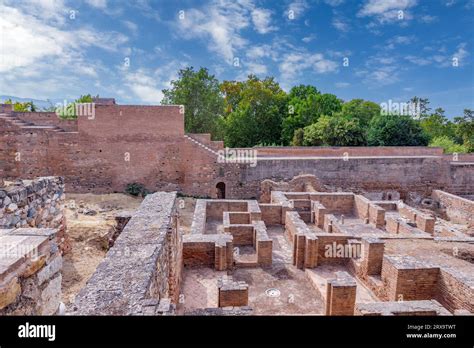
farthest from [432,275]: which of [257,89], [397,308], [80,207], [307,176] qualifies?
[257,89]

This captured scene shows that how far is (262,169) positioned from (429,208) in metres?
9.69

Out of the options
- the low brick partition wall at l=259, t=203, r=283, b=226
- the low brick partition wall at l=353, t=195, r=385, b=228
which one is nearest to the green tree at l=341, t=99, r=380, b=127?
the low brick partition wall at l=353, t=195, r=385, b=228

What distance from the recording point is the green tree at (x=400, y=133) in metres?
23.7

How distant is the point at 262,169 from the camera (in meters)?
17.4

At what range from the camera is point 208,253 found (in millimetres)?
7395

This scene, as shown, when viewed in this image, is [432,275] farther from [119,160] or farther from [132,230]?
[119,160]

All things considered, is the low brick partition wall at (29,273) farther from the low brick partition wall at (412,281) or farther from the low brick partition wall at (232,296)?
the low brick partition wall at (412,281)

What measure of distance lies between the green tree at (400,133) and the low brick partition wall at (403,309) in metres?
21.2

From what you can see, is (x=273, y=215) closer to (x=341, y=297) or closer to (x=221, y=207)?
(x=221, y=207)

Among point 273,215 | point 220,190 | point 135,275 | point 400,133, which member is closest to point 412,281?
point 273,215

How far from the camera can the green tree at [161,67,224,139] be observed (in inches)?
955
